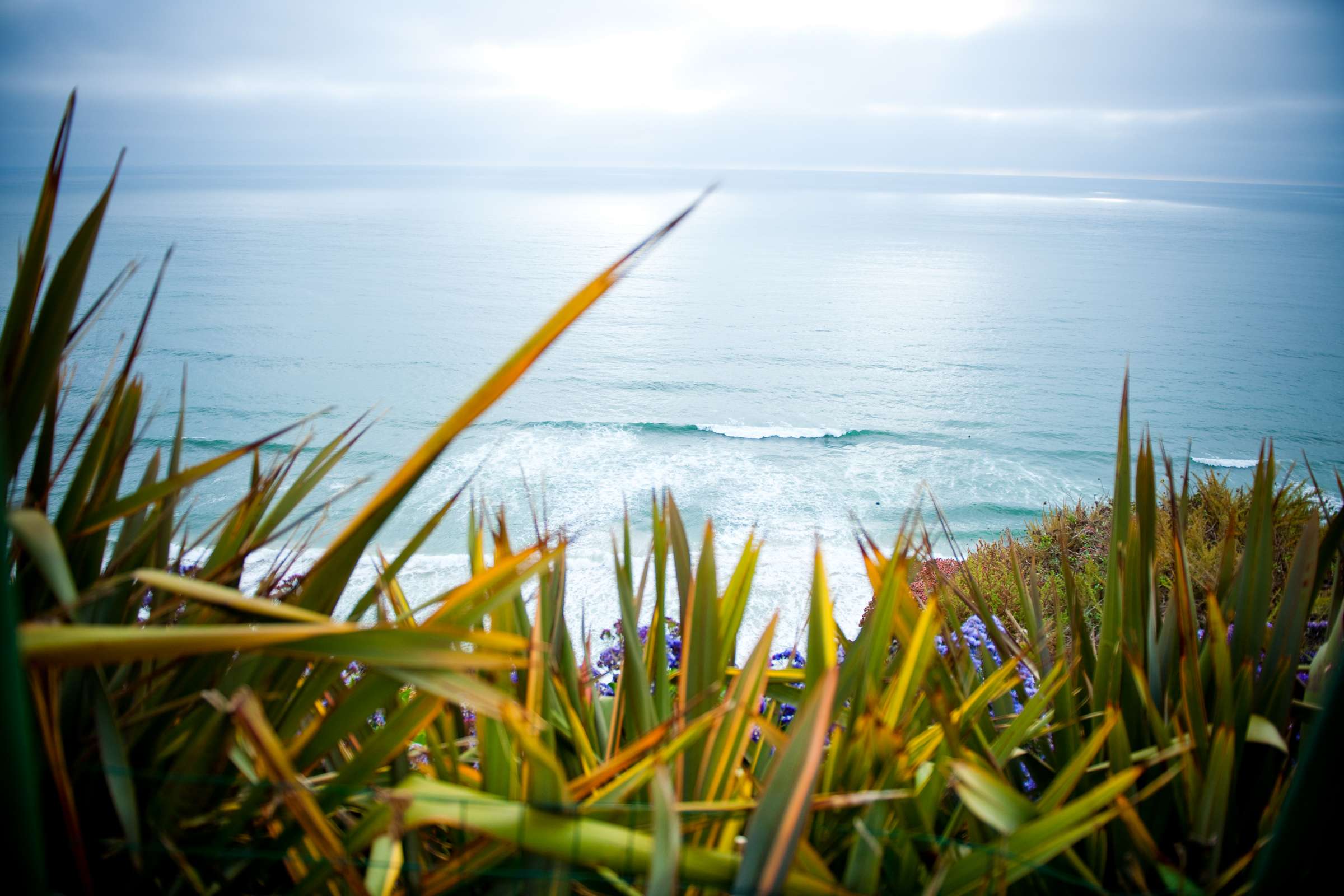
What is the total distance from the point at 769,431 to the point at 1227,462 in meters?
8.67

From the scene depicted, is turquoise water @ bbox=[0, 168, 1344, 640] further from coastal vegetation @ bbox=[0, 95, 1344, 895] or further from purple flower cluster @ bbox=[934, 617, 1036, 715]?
purple flower cluster @ bbox=[934, 617, 1036, 715]

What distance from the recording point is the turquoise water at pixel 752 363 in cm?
1298

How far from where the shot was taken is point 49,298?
1089 millimetres

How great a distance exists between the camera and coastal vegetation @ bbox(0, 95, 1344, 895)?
2.81 feet

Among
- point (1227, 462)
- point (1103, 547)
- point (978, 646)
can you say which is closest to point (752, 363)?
point (1227, 462)

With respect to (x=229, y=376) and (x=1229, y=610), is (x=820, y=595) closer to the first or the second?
(x=1229, y=610)

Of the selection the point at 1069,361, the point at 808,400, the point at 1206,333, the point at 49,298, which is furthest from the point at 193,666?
the point at 1206,333

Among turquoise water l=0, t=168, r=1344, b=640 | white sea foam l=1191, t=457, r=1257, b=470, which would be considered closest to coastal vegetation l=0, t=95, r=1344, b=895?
turquoise water l=0, t=168, r=1344, b=640

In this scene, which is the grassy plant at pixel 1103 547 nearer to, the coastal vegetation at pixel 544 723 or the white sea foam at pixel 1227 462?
the coastal vegetation at pixel 544 723

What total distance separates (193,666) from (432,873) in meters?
0.43

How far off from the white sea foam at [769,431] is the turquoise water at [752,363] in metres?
0.11

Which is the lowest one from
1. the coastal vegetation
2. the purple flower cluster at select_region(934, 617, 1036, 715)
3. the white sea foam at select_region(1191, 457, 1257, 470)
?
the white sea foam at select_region(1191, 457, 1257, 470)

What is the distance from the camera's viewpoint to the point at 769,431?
15945 millimetres

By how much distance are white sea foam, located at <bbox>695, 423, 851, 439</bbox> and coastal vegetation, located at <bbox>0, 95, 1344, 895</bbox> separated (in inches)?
554
